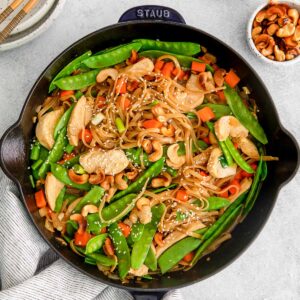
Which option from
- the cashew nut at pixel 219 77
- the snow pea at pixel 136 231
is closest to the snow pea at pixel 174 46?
the cashew nut at pixel 219 77

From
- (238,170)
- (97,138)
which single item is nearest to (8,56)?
(97,138)

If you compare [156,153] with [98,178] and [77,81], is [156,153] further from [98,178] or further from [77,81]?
[77,81]

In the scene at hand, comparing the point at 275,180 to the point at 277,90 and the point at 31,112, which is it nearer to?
the point at 277,90

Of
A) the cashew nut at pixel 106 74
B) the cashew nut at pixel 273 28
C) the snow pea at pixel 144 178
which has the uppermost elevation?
the cashew nut at pixel 106 74

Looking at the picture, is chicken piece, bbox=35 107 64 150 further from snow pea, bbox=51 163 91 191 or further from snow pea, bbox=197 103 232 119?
snow pea, bbox=197 103 232 119

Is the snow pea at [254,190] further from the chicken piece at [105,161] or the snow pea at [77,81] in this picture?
the snow pea at [77,81]

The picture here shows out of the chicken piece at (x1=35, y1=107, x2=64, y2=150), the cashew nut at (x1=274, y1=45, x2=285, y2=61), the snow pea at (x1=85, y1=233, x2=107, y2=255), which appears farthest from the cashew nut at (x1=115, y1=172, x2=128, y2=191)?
the cashew nut at (x1=274, y1=45, x2=285, y2=61)
